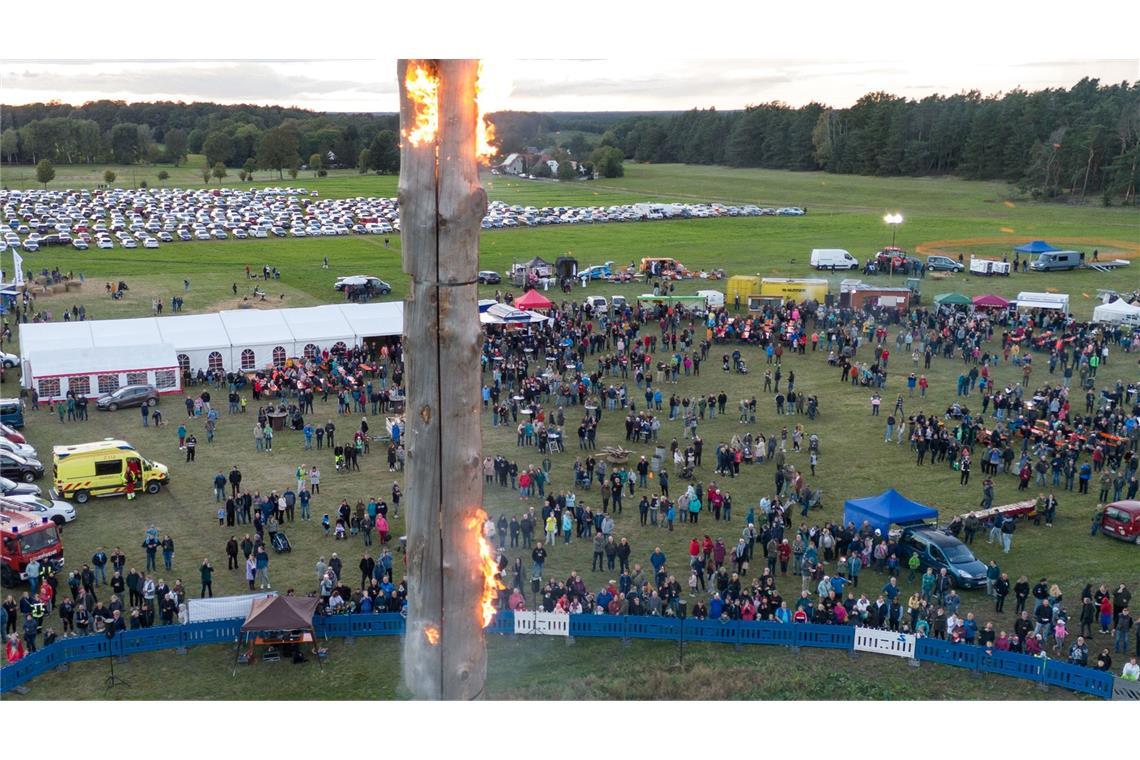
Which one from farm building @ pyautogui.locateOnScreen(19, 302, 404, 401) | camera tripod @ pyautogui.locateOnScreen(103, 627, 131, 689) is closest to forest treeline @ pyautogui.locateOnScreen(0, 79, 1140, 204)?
Result: farm building @ pyautogui.locateOnScreen(19, 302, 404, 401)

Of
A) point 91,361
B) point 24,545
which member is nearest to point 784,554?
point 24,545

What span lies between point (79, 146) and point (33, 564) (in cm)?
10526

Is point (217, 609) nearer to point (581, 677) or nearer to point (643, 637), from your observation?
point (581, 677)

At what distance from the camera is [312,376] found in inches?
1382

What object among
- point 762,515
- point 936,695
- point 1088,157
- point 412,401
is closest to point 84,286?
point 762,515

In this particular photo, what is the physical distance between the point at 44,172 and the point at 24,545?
92.0m

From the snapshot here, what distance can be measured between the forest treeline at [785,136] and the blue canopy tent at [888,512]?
6261cm

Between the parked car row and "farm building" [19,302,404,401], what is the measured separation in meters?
33.2

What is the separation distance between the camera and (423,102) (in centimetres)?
429

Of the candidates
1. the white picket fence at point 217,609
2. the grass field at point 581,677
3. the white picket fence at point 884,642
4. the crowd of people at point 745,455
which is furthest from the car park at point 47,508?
the white picket fence at point 884,642

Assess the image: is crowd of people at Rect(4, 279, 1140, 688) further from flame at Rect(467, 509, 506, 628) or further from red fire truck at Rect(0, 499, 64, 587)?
flame at Rect(467, 509, 506, 628)

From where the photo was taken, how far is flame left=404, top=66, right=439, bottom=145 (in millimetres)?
4266

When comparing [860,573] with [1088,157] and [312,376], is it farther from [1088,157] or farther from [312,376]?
[1088,157]

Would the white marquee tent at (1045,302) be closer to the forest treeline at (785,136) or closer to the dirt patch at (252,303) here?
the dirt patch at (252,303)
